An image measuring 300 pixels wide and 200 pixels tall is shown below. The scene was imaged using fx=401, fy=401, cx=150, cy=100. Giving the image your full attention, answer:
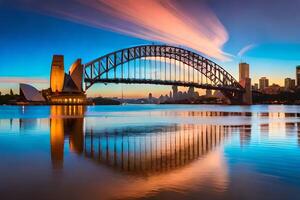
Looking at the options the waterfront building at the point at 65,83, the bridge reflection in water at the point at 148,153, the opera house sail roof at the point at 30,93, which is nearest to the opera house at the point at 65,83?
the waterfront building at the point at 65,83

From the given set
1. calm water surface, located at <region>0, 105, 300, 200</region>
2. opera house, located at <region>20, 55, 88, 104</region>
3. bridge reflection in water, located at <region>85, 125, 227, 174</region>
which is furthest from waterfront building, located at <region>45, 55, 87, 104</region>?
calm water surface, located at <region>0, 105, 300, 200</region>

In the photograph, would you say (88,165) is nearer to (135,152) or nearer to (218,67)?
(135,152)

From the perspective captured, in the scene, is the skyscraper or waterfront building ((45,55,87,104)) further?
the skyscraper

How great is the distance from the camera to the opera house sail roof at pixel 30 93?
172 meters

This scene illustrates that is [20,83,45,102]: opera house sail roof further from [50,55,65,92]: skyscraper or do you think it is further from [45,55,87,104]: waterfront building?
[50,55,65,92]: skyscraper

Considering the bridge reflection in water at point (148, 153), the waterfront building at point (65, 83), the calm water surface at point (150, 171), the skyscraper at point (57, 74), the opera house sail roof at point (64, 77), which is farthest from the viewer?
the skyscraper at point (57, 74)

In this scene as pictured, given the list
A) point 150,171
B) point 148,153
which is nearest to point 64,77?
point 148,153

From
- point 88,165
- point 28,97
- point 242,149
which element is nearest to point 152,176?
point 88,165

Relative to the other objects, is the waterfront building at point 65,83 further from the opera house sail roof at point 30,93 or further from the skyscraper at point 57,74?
the opera house sail roof at point 30,93

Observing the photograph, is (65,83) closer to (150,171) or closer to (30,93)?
(30,93)

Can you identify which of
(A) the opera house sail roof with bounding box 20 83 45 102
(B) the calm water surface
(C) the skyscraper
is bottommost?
(B) the calm water surface

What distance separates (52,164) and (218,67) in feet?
456

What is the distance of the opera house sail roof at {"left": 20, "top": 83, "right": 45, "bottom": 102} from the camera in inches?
6791

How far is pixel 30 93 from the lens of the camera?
175000 millimetres
